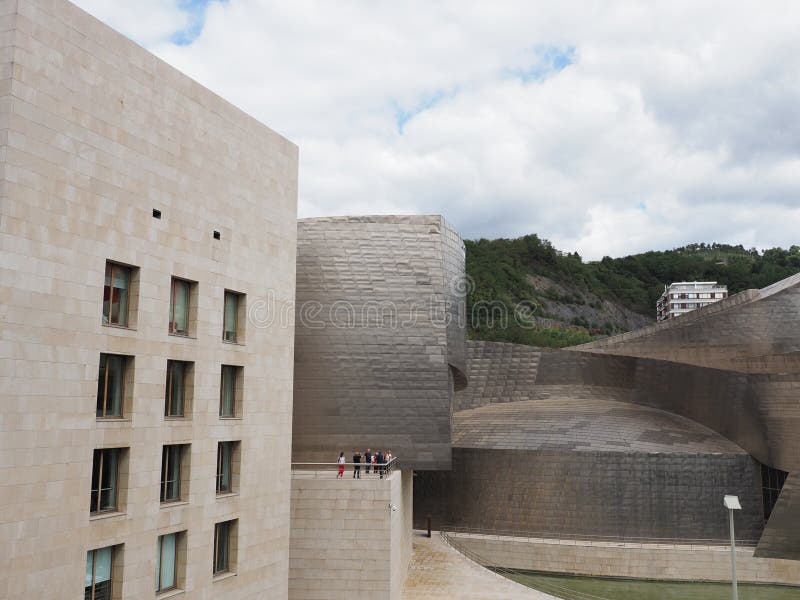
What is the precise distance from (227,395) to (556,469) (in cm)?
1569

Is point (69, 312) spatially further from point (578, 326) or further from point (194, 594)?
point (578, 326)

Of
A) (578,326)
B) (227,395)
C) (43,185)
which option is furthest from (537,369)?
(578,326)

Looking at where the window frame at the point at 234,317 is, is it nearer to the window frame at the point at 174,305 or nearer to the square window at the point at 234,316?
the square window at the point at 234,316

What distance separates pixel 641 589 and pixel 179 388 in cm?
1859

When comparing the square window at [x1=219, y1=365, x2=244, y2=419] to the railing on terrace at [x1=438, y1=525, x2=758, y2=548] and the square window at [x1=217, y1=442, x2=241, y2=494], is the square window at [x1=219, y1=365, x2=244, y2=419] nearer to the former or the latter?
the square window at [x1=217, y1=442, x2=241, y2=494]

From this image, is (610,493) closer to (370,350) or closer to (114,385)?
(370,350)

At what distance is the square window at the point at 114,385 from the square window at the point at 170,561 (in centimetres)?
294

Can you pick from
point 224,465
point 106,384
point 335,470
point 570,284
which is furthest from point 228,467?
point 570,284

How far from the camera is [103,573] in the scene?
11727 millimetres

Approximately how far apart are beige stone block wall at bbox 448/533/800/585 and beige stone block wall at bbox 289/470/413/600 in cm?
870

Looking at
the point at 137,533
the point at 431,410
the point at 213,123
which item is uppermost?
the point at 213,123

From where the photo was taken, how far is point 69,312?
435 inches

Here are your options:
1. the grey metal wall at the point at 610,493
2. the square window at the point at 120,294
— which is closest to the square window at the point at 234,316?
the square window at the point at 120,294

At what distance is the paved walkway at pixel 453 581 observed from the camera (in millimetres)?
19703
